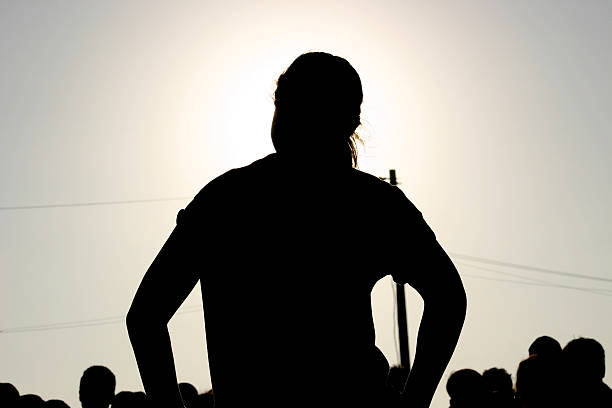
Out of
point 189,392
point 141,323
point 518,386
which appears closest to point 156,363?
point 141,323

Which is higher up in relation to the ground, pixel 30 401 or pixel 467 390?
pixel 467 390

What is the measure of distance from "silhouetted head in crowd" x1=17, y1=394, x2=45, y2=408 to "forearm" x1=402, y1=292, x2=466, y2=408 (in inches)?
296

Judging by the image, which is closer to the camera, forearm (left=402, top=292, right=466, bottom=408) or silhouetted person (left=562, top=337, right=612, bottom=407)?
forearm (left=402, top=292, right=466, bottom=408)

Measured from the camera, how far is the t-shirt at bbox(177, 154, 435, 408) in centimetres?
162

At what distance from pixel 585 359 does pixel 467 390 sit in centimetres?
146

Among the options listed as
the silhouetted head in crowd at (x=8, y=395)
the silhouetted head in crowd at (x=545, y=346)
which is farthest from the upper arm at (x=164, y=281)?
the silhouetted head in crowd at (x=8, y=395)

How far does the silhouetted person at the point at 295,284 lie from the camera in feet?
5.33

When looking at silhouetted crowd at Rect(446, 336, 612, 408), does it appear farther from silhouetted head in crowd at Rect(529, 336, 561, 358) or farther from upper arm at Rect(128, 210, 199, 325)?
upper arm at Rect(128, 210, 199, 325)

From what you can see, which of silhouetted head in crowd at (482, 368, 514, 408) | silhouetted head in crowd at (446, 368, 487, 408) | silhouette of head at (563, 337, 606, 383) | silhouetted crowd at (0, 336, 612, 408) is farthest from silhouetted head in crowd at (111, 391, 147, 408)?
silhouette of head at (563, 337, 606, 383)

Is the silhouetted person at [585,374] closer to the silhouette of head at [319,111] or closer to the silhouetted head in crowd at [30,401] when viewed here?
the silhouette of head at [319,111]

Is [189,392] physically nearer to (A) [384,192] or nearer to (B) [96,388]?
(B) [96,388]

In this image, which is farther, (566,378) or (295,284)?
(566,378)

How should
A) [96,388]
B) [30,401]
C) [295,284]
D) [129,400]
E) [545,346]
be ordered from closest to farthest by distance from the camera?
[295,284]
[545,346]
[129,400]
[96,388]
[30,401]

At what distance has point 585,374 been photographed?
5379 mm
